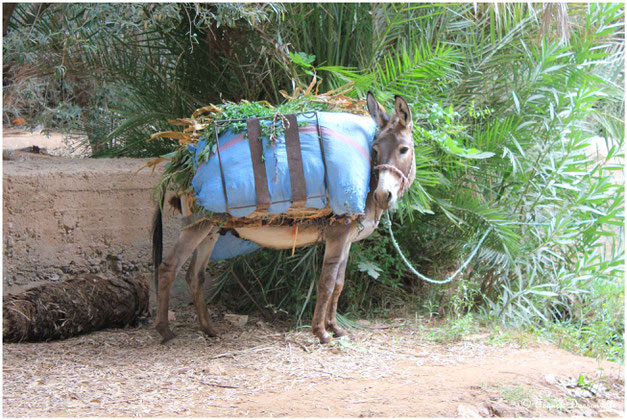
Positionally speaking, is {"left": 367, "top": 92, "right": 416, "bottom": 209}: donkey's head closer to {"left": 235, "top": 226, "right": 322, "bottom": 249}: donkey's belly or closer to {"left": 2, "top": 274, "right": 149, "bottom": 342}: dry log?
{"left": 235, "top": 226, "right": 322, "bottom": 249}: donkey's belly

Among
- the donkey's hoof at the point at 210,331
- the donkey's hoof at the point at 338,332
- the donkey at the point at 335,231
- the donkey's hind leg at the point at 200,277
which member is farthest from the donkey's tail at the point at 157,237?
the donkey's hoof at the point at 338,332

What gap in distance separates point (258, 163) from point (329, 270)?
1.09 meters

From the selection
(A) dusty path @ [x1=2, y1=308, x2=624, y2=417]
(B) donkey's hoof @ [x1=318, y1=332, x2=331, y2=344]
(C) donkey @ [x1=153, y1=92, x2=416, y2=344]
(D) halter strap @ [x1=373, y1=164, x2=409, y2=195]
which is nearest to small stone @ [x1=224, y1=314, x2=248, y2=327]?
(A) dusty path @ [x1=2, y1=308, x2=624, y2=417]

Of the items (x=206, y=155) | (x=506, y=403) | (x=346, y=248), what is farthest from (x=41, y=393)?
(x=506, y=403)

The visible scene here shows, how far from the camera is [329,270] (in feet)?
15.0

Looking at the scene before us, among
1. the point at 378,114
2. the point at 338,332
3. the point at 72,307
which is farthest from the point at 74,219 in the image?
the point at 378,114

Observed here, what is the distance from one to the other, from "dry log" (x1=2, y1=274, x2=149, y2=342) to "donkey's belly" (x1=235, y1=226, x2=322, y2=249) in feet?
4.40

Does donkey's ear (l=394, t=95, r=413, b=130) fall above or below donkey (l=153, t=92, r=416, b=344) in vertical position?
above

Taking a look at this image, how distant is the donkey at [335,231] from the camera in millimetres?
4289

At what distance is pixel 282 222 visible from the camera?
14.6 ft

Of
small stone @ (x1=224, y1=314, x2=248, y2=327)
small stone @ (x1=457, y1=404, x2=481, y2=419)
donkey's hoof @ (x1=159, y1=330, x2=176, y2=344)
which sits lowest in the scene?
small stone @ (x1=224, y1=314, x2=248, y2=327)

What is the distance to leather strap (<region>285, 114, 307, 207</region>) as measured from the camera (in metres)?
4.02

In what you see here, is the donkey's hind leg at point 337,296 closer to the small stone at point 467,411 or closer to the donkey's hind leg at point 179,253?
the donkey's hind leg at point 179,253

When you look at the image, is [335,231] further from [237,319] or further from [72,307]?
[72,307]
